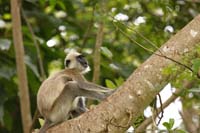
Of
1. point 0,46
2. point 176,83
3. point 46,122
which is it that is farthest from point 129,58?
point 176,83

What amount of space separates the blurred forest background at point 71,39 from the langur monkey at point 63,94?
311mm

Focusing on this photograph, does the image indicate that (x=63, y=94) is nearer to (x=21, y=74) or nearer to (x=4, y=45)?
(x=21, y=74)

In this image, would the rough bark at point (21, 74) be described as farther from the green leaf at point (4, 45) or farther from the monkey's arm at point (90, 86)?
the green leaf at point (4, 45)

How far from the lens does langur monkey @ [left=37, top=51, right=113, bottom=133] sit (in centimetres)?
421

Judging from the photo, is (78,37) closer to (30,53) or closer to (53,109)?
(30,53)

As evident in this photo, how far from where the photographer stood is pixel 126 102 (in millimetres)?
3117

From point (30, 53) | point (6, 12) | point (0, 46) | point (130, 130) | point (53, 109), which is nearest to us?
point (130, 130)

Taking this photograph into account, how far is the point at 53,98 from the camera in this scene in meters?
4.34

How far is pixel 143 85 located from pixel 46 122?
1.10 meters

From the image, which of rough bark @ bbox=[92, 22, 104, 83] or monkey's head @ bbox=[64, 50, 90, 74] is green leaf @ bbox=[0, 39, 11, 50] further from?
rough bark @ bbox=[92, 22, 104, 83]

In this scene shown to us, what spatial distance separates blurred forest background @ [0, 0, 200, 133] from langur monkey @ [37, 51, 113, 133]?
311mm

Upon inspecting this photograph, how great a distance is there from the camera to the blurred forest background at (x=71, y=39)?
4863 mm

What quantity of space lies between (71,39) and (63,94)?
1973 mm

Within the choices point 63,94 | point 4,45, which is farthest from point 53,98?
point 4,45
